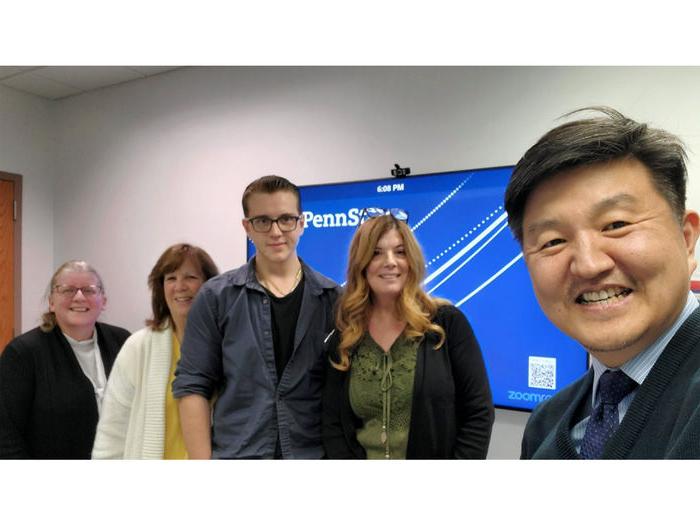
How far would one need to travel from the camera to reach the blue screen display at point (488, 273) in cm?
133

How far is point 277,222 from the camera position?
0.98 meters

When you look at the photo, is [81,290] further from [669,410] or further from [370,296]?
[669,410]

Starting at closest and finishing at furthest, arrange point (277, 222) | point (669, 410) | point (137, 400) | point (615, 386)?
point (669, 410) < point (615, 386) < point (277, 222) < point (137, 400)

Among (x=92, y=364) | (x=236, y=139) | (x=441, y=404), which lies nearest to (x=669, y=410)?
(x=441, y=404)

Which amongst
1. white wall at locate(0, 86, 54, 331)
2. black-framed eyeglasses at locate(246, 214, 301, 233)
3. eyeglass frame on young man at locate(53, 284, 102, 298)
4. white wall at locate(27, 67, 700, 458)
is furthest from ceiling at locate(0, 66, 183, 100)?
eyeglass frame on young man at locate(53, 284, 102, 298)

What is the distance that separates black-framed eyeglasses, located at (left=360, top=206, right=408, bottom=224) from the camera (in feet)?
3.98

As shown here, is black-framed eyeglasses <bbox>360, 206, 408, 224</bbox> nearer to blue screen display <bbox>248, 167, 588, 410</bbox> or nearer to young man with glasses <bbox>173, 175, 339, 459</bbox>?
blue screen display <bbox>248, 167, 588, 410</bbox>

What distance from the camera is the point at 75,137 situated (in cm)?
119

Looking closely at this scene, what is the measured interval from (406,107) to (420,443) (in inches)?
35.9

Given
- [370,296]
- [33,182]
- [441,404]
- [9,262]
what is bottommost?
[441,404]

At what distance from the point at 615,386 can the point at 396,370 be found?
0.53 m

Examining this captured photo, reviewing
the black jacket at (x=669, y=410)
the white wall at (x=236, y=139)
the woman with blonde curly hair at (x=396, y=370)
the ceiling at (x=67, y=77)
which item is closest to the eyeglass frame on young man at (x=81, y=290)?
the white wall at (x=236, y=139)

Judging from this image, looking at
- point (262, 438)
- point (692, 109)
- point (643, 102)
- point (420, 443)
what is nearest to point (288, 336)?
point (262, 438)

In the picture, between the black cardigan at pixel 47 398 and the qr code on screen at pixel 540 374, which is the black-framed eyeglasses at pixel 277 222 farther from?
the qr code on screen at pixel 540 374
